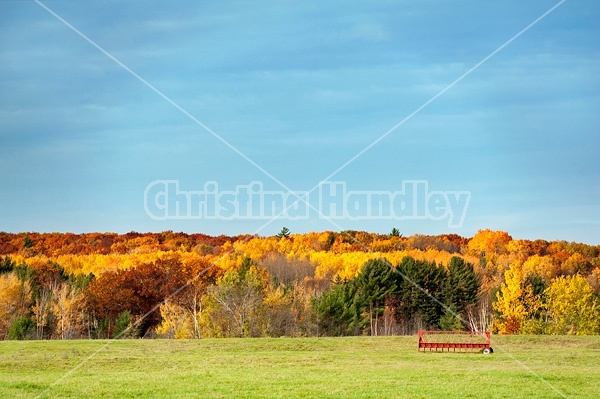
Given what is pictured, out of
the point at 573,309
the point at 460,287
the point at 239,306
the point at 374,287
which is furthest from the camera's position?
the point at 460,287

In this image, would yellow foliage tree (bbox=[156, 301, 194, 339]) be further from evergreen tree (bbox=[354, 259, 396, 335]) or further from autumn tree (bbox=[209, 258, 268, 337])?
evergreen tree (bbox=[354, 259, 396, 335])

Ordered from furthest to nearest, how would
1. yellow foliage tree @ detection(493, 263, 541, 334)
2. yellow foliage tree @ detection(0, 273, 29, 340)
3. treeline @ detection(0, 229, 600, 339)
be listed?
yellow foliage tree @ detection(0, 273, 29, 340) → yellow foliage tree @ detection(493, 263, 541, 334) → treeline @ detection(0, 229, 600, 339)

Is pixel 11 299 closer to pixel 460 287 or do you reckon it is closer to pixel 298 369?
pixel 460 287

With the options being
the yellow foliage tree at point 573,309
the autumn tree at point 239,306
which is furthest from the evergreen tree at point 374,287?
the autumn tree at point 239,306

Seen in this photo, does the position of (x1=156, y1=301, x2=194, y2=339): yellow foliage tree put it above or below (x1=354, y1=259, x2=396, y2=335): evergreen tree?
below

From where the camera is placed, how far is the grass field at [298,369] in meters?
23.1

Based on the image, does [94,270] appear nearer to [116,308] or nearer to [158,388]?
[116,308]

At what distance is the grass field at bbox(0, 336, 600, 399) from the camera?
23.1 m

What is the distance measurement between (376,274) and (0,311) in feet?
132

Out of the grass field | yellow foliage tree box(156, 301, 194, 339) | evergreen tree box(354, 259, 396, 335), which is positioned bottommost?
yellow foliage tree box(156, 301, 194, 339)

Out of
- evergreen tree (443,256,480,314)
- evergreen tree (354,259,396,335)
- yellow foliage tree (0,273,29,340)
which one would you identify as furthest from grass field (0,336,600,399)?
yellow foliage tree (0,273,29,340)

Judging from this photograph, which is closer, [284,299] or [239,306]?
[239,306]

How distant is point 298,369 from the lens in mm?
28594

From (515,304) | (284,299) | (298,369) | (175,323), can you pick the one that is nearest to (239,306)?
(284,299)
